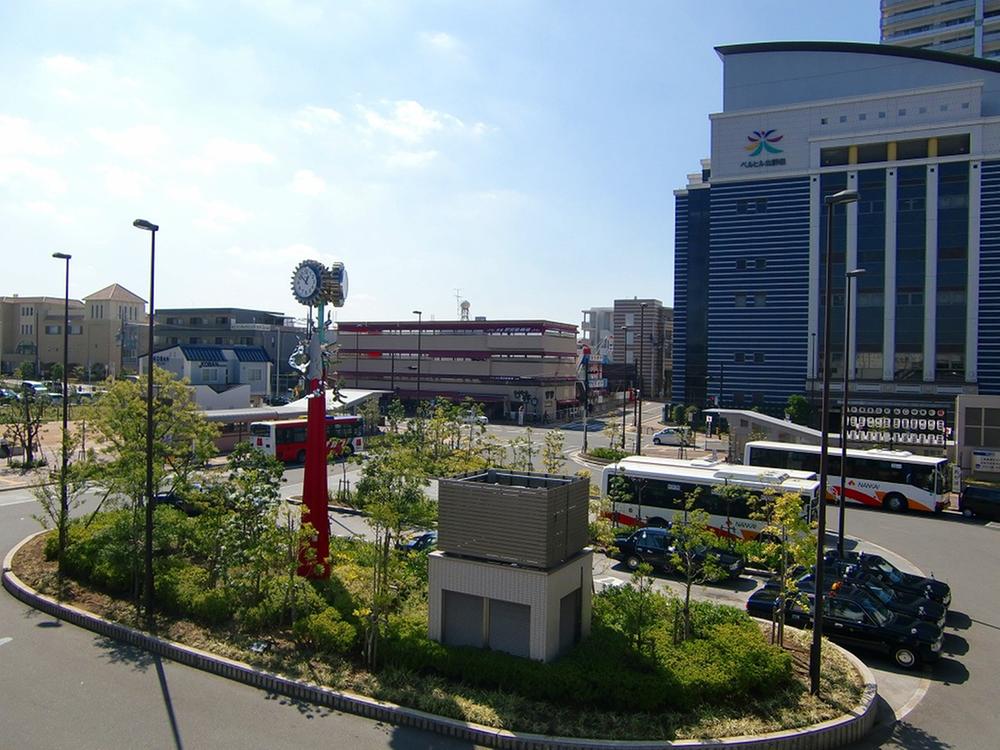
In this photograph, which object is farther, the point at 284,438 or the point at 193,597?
the point at 284,438

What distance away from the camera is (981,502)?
1069 inches

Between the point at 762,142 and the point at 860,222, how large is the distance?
30.9 ft

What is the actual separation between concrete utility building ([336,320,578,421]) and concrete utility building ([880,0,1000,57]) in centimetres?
5572

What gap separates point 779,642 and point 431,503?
9.44 m

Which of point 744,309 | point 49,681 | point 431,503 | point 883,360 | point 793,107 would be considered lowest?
point 49,681

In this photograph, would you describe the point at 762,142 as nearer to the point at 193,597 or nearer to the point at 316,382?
the point at 316,382

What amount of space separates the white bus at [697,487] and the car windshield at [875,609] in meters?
6.48

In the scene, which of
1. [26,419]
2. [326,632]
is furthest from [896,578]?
[26,419]

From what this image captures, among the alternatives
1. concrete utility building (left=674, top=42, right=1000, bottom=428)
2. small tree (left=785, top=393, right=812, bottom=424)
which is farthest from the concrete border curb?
concrete utility building (left=674, top=42, right=1000, bottom=428)

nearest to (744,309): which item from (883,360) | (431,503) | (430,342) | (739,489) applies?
(883,360)

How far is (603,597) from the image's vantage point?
49.6ft

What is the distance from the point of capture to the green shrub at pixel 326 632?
12773 millimetres

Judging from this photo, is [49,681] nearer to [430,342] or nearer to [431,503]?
[431,503]

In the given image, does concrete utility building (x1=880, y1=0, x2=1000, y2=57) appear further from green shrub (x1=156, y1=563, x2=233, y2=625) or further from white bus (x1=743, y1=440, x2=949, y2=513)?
green shrub (x1=156, y1=563, x2=233, y2=625)
